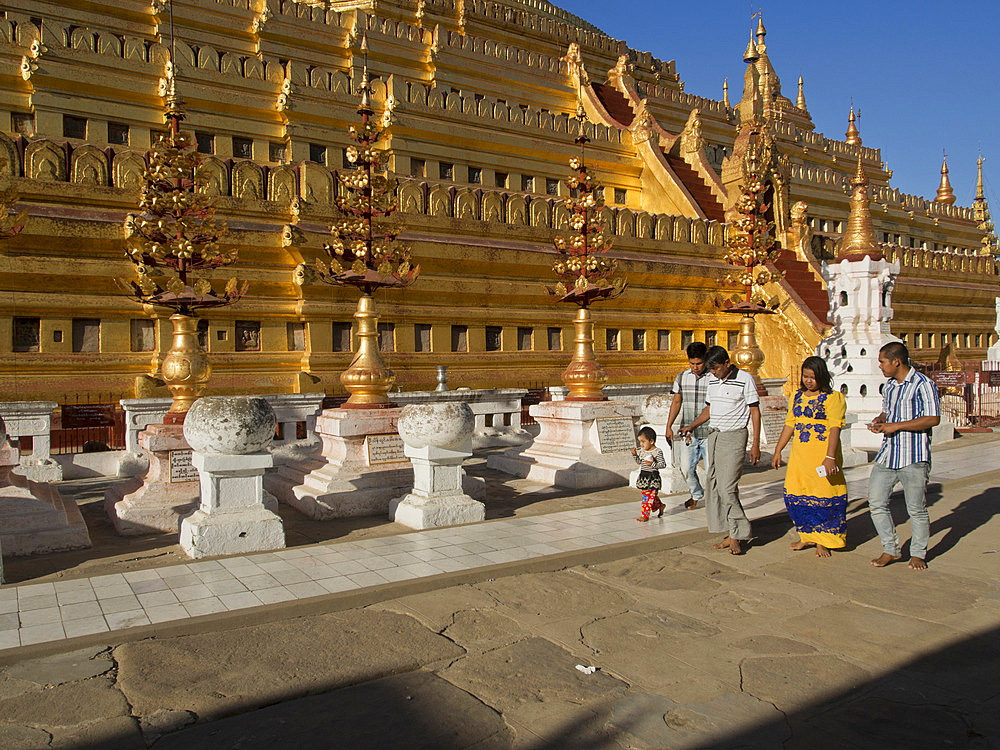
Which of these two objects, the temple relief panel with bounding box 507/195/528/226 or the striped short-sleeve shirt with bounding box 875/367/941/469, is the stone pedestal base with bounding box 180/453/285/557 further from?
the temple relief panel with bounding box 507/195/528/226

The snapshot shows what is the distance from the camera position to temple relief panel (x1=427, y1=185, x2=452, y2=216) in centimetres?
1684

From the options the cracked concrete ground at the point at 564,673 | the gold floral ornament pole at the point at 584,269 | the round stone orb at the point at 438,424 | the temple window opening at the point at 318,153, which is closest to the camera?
the cracked concrete ground at the point at 564,673

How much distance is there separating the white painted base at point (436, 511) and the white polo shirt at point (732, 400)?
275 cm

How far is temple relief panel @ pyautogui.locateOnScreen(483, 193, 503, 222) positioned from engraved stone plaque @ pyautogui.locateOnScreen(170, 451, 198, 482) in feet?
33.7

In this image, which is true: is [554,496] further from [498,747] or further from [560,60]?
[560,60]

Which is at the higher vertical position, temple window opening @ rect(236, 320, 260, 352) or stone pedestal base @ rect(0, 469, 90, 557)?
temple window opening @ rect(236, 320, 260, 352)

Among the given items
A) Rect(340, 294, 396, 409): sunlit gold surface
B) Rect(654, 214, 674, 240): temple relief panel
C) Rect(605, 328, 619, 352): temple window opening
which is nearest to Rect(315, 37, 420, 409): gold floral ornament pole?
Rect(340, 294, 396, 409): sunlit gold surface

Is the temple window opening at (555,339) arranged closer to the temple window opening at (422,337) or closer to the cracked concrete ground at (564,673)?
the temple window opening at (422,337)

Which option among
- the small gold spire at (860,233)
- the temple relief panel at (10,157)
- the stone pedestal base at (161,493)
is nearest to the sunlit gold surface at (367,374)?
the stone pedestal base at (161,493)

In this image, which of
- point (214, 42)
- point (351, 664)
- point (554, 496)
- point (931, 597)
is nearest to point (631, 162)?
point (214, 42)

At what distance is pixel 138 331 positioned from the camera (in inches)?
560

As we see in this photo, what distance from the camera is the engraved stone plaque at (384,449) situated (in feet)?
32.0

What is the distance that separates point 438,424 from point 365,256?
3.59 m

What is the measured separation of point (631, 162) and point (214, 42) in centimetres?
1285
